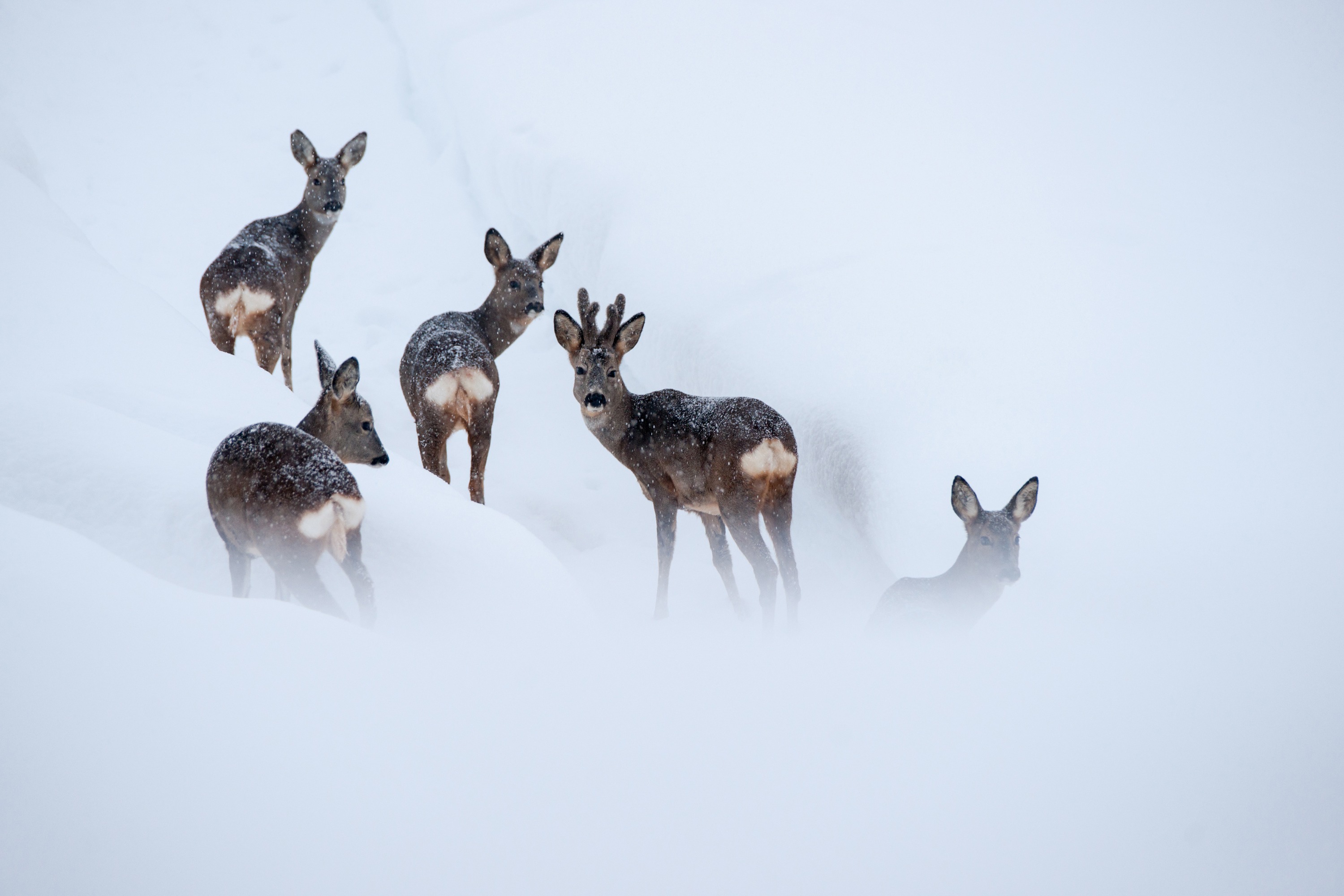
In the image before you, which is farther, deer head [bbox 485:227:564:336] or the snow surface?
deer head [bbox 485:227:564:336]

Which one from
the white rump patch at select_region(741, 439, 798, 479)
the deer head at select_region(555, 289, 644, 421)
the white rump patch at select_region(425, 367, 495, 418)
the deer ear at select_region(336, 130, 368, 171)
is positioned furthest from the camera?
the deer ear at select_region(336, 130, 368, 171)

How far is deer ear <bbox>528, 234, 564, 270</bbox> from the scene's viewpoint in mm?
5512

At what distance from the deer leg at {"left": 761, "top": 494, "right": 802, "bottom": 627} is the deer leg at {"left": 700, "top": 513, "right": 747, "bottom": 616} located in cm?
37

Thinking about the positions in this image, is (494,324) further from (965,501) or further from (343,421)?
(965,501)

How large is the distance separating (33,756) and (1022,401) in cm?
392

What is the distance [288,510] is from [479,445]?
2.13 meters

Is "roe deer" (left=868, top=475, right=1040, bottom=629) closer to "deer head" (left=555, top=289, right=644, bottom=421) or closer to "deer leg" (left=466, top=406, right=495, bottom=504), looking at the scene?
"deer head" (left=555, top=289, right=644, bottom=421)

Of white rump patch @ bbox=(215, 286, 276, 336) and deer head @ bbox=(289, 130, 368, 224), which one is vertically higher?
deer head @ bbox=(289, 130, 368, 224)

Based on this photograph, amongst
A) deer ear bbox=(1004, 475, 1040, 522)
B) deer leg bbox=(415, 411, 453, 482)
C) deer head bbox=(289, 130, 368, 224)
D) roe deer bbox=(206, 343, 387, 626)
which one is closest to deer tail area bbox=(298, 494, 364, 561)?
roe deer bbox=(206, 343, 387, 626)

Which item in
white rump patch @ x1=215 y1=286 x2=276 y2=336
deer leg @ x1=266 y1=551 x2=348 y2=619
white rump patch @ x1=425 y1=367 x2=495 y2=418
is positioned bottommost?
deer leg @ x1=266 y1=551 x2=348 y2=619

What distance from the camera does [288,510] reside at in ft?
9.41

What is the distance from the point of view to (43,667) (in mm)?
1852

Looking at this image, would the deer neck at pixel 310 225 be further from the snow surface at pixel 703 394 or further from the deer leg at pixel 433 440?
the deer leg at pixel 433 440

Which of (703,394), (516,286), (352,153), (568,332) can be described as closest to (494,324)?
(516,286)
